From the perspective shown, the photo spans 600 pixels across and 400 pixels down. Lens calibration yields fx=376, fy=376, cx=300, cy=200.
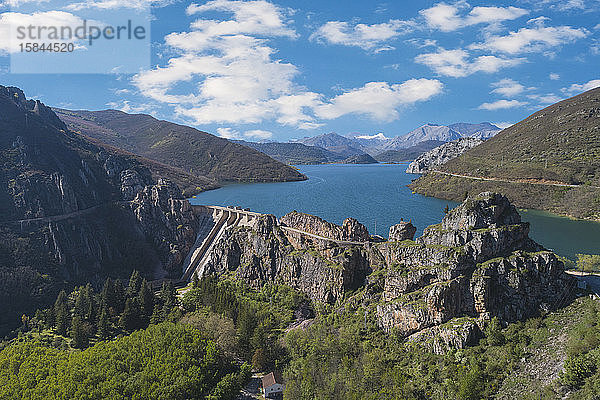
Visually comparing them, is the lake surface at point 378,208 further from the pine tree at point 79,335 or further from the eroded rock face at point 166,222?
the pine tree at point 79,335

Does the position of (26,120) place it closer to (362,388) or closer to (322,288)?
(322,288)

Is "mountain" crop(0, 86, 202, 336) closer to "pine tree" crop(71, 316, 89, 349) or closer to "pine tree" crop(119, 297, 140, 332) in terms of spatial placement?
"pine tree" crop(71, 316, 89, 349)

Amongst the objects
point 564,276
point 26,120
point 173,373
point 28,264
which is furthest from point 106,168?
point 564,276

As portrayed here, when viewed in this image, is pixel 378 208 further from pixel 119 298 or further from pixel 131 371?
pixel 131 371

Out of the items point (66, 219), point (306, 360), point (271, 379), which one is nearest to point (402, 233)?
point (306, 360)

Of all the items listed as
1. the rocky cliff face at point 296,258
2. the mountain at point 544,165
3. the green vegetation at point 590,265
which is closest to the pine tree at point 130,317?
the rocky cliff face at point 296,258
